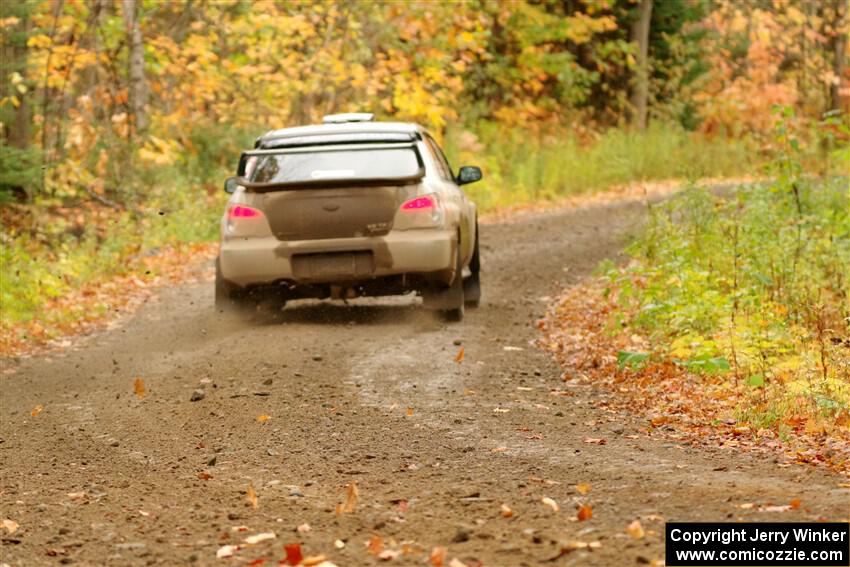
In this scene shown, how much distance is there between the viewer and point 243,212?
11.9 m

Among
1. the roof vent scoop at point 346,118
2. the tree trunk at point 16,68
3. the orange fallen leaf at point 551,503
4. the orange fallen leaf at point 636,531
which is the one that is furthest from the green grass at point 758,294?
the tree trunk at point 16,68

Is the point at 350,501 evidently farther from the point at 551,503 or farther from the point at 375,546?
the point at 551,503

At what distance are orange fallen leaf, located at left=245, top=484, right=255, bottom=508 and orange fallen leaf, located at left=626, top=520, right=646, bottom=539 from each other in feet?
6.06

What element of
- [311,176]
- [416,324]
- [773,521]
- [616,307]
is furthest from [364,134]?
[773,521]

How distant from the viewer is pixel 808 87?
37344 millimetres

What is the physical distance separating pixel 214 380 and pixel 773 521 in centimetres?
Answer: 546

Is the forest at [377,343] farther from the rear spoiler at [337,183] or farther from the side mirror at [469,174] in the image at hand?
the side mirror at [469,174]

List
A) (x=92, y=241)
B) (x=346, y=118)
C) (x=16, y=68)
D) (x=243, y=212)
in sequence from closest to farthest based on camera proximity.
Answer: (x=243, y=212) → (x=346, y=118) → (x=16, y=68) → (x=92, y=241)

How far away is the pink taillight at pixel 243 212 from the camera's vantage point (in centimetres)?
1184

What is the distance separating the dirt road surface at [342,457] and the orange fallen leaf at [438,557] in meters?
0.05

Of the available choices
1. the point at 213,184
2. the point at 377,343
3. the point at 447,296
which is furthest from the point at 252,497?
the point at 213,184

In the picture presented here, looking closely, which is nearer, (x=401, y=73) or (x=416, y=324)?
(x=416, y=324)

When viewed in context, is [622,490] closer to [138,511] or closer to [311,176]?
[138,511]

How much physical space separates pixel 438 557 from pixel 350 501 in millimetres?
1101
